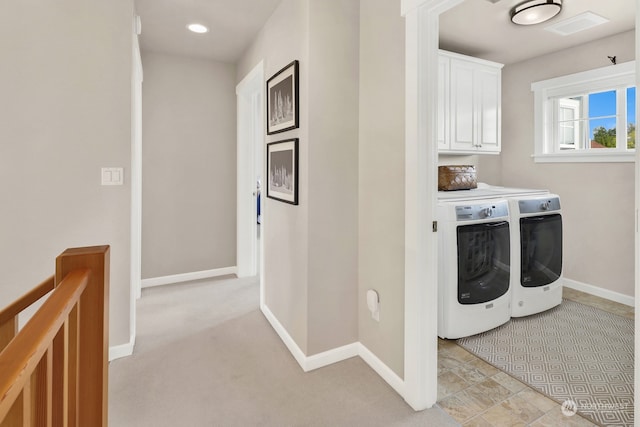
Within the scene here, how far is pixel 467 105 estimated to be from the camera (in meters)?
3.29

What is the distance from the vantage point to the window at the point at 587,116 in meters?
3.27

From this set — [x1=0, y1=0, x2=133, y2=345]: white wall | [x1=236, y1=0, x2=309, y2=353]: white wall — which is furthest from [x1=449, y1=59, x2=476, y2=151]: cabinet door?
[x1=0, y1=0, x2=133, y2=345]: white wall

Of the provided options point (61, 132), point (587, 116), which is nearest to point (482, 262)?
point (587, 116)

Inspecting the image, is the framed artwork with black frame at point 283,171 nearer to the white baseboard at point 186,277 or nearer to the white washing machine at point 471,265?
the white washing machine at point 471,265

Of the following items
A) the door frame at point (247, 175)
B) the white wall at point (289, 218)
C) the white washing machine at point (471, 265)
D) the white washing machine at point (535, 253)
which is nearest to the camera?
the white wall at point (289, 218)

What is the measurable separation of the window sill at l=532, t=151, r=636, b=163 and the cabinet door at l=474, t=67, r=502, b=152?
65 cm

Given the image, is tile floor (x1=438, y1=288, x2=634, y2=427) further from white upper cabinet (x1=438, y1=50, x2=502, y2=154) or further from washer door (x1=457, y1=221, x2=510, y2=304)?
white upper cabinet (x1=438, y1=50, x2=502, y2=154)

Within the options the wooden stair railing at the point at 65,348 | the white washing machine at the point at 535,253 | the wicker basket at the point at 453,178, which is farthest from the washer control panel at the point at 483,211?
the wooden stair railing at the point at 65,348

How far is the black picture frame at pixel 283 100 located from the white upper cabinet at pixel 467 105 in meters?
1.47

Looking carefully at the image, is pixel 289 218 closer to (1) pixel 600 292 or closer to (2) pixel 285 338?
(2) pixel 285 338

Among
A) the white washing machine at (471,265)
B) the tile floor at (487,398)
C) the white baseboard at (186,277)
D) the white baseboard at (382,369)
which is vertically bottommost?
the tile floor at (487,398)

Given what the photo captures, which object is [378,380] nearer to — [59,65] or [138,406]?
[138,406]

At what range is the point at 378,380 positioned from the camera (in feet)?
6.77

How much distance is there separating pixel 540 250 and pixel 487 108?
1442mm
